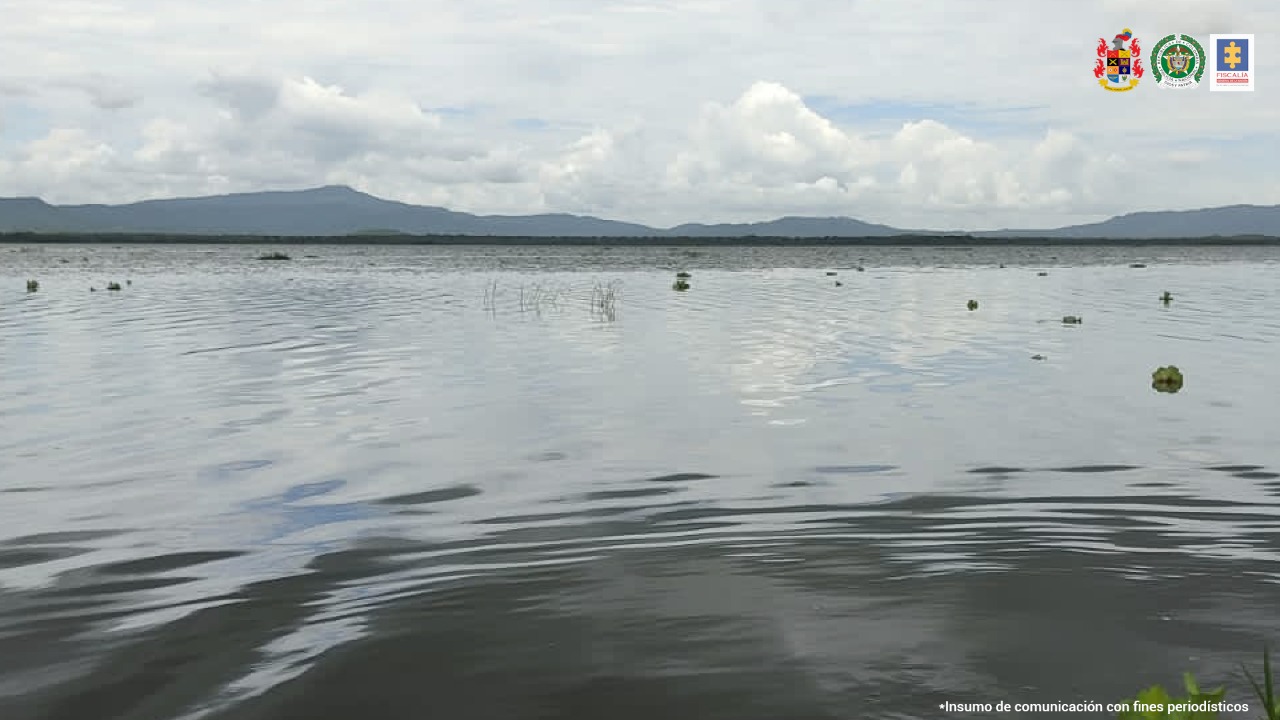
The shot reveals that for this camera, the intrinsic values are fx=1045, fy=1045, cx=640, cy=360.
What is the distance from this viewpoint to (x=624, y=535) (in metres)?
11.1

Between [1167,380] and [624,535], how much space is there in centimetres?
1627

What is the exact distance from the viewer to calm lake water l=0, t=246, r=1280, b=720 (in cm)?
730

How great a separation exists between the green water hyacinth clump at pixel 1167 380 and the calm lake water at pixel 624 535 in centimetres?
42

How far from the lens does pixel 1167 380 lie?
22.5 m

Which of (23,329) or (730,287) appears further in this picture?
(730,287)

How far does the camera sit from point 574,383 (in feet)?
76.0

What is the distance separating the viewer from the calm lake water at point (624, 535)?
730cm

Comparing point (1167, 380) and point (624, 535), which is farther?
point (1167, 380)

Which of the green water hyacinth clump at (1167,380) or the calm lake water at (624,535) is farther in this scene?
the green water hyacinth clump at (1167,380)

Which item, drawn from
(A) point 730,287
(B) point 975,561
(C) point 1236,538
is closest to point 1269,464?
(C) point 1236,538

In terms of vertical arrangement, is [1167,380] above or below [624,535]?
above

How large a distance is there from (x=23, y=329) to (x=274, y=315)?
31.1 ft

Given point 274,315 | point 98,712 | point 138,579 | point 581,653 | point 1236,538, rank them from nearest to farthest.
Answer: point 98,712 → point 581,653 → point 138,579 → point 1236,538 → point 274,315

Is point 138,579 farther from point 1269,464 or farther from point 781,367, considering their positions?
point 781,367
